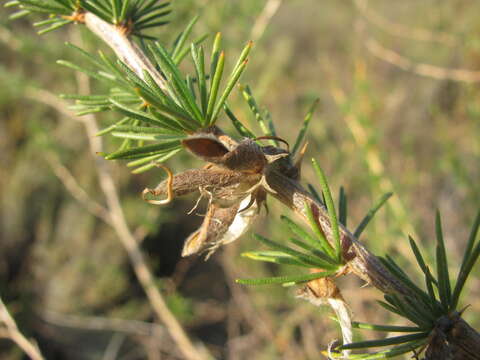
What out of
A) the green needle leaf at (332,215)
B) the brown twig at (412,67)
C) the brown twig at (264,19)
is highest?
the brown twig at (412,67)

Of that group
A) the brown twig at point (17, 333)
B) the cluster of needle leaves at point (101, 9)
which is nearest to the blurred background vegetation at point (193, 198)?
the brown twig at point (17, 333)

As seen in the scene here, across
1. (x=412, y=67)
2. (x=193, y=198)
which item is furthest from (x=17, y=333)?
(x=193, y=198)

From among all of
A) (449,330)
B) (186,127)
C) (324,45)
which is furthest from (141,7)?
(324,45)

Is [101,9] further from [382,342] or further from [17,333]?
[17,333]

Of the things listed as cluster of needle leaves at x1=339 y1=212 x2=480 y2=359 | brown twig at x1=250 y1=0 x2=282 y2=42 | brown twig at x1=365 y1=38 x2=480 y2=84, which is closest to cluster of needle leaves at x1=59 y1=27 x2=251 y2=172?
cluster of needle leaves at x1=339 y1=212 x2=480 y2=359

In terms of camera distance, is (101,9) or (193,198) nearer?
(101,9)

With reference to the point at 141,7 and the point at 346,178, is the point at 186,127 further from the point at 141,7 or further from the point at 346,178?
the point at 346,178

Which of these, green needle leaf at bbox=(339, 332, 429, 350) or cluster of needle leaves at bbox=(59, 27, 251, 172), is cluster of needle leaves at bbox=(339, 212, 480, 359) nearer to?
green needle leaf at bbox=(339, 332, 429, 350)

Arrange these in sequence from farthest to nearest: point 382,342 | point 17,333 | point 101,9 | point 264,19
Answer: point 264,19
point 17,333
point 101,9
point 382,342

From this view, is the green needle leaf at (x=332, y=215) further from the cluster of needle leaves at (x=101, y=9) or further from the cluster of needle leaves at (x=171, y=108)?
the cluster of needle leaves at (x=101, y=9)
